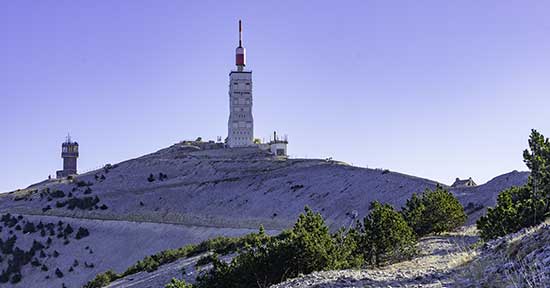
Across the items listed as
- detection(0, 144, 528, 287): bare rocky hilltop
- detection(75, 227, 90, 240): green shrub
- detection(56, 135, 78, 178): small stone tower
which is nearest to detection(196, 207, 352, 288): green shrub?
detection(0, 144, 528, 287): bare rocky hilltop

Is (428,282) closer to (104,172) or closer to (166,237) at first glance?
(166,237)

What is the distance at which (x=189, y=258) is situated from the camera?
3134cm

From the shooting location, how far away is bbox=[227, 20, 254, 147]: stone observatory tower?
90500mm

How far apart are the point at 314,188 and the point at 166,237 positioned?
14.4 meters

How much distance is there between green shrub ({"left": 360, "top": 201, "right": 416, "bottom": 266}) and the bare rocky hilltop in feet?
54.0

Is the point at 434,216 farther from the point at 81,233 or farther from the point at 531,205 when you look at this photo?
the point at 81,233

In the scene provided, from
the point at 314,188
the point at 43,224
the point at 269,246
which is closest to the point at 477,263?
the point at 269,246

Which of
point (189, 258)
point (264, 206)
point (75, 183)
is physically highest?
point (75, 183)

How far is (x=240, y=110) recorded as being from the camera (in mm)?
90625

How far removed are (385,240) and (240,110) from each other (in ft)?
242

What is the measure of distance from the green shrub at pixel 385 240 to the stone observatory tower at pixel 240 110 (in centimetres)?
7250

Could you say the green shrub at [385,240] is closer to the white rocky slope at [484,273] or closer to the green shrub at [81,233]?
the white rocky slope at [484,273]

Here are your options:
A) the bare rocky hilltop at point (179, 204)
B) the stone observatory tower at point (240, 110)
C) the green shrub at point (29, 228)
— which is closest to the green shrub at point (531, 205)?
the bare rocky hilltop at point (179, 204)

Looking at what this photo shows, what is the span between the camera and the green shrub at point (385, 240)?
17.6 m
